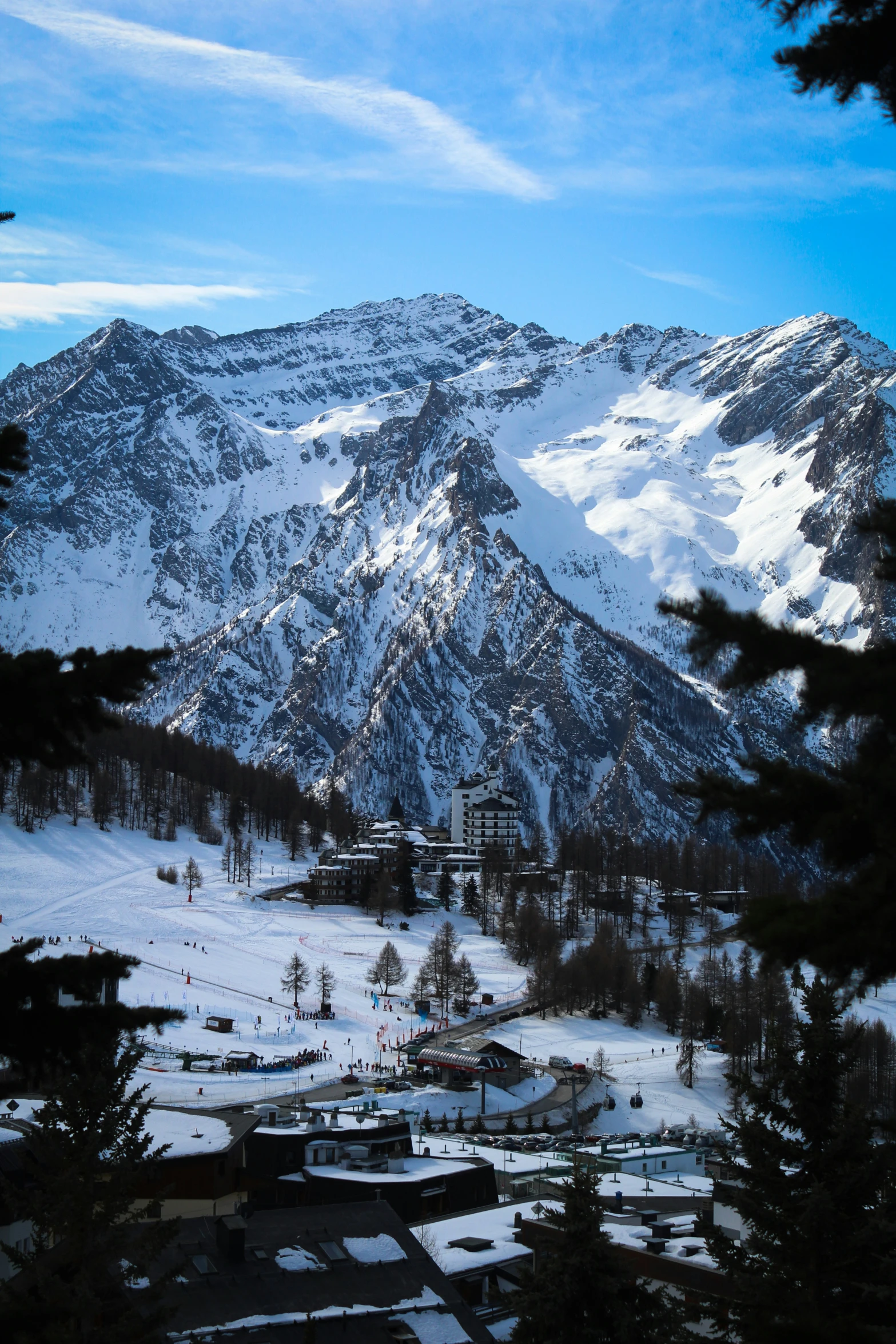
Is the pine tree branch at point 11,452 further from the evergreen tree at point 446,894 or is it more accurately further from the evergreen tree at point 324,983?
the evergreen tree at point 446,894

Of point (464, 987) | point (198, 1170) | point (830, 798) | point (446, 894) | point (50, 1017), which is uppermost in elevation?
point (830, 798)

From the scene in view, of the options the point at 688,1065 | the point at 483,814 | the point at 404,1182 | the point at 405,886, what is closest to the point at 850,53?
the point at 404,1182

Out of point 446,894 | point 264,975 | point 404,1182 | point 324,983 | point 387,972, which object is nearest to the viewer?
point 404,1182

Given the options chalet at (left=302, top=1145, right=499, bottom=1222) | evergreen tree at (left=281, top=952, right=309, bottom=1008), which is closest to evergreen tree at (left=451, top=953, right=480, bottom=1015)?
evergreen tree at (left=281, top=952, right=309, bottom=1008)

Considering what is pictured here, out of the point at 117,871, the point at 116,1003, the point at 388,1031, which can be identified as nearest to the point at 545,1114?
the point at 388,1031

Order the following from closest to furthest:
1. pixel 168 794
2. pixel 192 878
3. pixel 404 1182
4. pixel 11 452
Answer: pixel 11 452
pixel 404 1182
pixel 192 878
pixel 168 794

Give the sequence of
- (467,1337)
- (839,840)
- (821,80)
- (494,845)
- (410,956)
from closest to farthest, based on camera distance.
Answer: (839,840)
(821,80)
(467,1337)
(410,956)
(494,845)

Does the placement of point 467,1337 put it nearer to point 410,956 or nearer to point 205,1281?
point 205,1281

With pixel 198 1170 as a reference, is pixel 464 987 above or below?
below

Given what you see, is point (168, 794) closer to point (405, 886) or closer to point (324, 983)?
point (405, 886)
